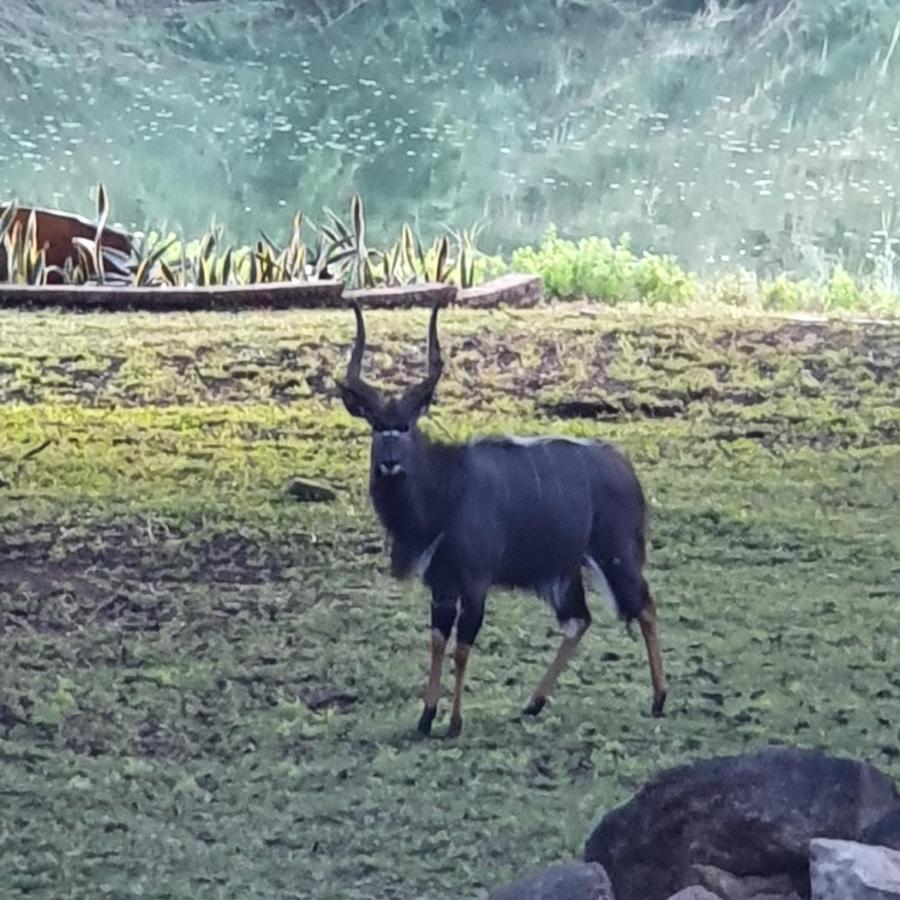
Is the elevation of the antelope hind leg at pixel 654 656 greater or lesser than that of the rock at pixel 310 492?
lesser

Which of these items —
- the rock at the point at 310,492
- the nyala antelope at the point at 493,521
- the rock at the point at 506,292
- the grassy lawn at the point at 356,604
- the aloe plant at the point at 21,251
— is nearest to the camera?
the grassy lawn at the point at 356,604

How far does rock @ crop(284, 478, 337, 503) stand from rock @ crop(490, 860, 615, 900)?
577 millimetres

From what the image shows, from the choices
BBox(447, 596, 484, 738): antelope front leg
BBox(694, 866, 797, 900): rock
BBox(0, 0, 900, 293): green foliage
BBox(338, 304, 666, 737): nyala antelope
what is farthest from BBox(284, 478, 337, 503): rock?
BBox(694, 866, 797, 900): rock

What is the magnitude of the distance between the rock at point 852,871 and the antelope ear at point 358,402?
0.67 meters

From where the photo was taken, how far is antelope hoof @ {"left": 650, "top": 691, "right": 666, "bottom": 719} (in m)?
2.39

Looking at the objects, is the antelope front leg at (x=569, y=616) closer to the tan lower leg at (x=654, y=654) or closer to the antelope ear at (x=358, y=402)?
the tan lower leg at (x=654, y=654)

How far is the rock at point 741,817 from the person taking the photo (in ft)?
7.02

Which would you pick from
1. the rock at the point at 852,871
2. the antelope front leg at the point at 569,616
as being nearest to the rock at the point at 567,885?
the rock at the point at 852,871

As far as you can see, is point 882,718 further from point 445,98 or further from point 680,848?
point 445,98

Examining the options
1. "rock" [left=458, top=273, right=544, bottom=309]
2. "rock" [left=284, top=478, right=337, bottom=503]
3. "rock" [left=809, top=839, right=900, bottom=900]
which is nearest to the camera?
"rock" [left=809, top=839, right=900, bottom=900]

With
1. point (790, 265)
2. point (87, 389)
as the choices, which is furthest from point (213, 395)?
point (790, 265)

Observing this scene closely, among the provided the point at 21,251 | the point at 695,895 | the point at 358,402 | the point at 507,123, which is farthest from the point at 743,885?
the point at 21,251

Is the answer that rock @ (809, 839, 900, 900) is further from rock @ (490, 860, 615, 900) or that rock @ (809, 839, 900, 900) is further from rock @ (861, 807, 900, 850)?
rock @ (490, 860, 615, 900)

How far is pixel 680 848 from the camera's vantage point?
2.16m
